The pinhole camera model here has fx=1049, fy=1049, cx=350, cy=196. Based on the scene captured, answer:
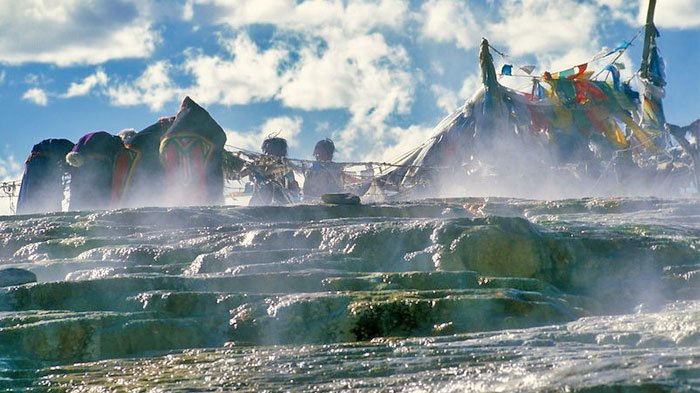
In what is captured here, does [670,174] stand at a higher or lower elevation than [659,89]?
lower

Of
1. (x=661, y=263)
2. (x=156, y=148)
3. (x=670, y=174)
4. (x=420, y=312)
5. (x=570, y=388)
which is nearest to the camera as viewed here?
(x=570, y=388)

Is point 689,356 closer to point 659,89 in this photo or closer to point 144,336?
point 144,336

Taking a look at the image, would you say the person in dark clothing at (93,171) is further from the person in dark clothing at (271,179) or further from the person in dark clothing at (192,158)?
the person in dark clothing at (271,179)

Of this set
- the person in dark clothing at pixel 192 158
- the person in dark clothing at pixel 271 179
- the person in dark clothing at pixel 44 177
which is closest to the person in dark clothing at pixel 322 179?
the person in dark clothing at pixel 271 179

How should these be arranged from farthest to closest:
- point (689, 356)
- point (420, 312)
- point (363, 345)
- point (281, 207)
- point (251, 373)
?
point (281, 207) < point (420, 312) < point (363, 345) < point (251, 373) < point (689, 356)

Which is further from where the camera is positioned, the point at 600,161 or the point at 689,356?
the point at 600,161

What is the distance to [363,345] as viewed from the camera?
558 cm

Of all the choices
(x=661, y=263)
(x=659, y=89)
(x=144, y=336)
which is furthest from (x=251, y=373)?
(x=659, y=89)

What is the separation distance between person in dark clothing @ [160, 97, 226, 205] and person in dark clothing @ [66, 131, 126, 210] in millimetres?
797

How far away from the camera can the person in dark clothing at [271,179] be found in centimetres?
2050

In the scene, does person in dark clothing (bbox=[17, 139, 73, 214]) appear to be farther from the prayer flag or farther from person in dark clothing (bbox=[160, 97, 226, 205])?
the prayer flag

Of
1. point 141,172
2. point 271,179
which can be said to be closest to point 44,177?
point 141,172

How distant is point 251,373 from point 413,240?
128 inches

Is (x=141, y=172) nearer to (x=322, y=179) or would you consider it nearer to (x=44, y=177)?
(x=44, y=177)
